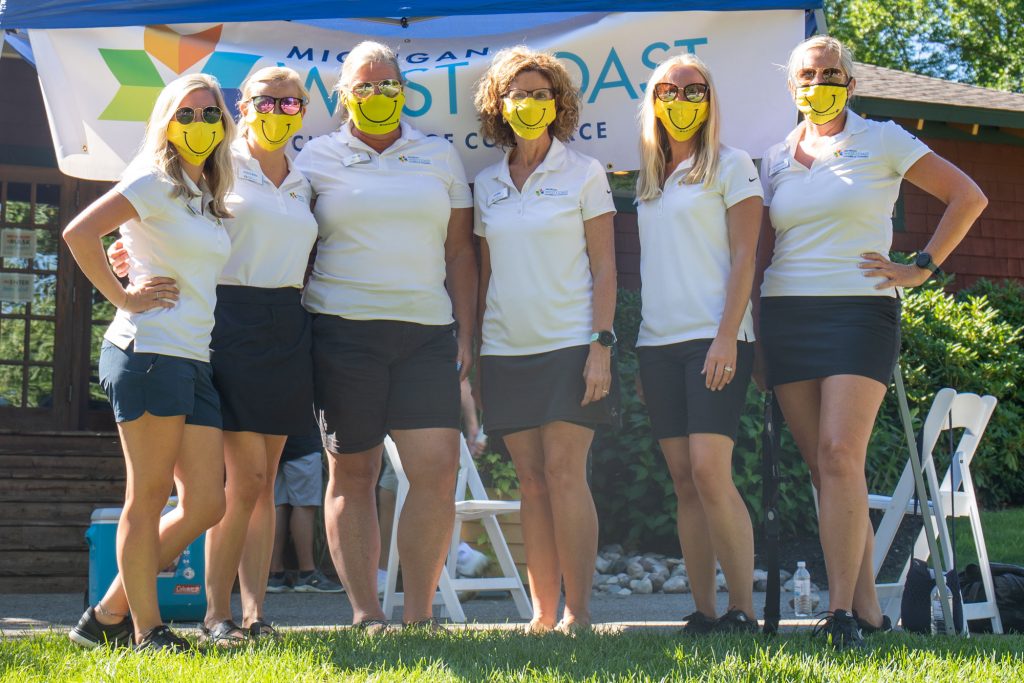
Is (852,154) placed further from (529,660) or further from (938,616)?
(529,660)

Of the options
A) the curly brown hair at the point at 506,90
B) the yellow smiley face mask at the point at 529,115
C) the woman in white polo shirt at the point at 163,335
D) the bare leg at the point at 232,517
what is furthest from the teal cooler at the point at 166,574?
the yellow smiley face mask at the point at 529,115

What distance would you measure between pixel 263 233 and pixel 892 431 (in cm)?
615

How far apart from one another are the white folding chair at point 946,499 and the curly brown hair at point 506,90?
1.96m

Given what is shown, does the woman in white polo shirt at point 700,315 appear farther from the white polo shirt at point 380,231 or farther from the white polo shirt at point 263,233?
the white polo shirt at point 263,233

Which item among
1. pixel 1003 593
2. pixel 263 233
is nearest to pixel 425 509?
pixel 263 233

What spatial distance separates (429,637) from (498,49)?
8.53 ft

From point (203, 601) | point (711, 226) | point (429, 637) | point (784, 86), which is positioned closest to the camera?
point (429, 637)

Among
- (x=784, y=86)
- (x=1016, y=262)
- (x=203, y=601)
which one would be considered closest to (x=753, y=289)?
(x=784, y=86)

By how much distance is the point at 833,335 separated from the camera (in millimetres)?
4312

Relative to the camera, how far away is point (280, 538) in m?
7.58

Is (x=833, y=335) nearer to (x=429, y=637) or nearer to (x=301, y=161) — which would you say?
(x=429, y=637)

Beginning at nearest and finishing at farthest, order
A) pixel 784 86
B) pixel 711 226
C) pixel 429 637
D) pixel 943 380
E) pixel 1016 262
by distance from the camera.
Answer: pixel 429 637 → pixel 711 226 → pixel 784 86 → pixel 943 380 → pixel 1016 262

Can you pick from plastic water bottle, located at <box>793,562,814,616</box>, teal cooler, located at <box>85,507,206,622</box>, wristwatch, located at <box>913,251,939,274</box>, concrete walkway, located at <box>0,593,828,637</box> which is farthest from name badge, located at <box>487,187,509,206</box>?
plastic water bottle, located at <box>793,562,814,616</box>

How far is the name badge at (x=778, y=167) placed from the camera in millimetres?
4582
